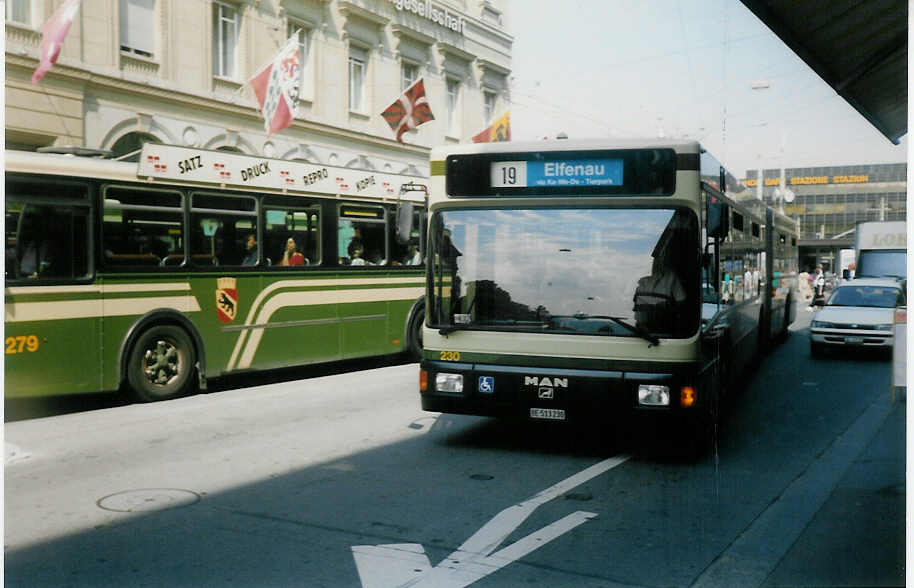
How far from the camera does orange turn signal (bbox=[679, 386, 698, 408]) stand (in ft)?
23.5

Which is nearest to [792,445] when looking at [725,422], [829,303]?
[725,422]

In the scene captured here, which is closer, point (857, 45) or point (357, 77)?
point (857, 45)

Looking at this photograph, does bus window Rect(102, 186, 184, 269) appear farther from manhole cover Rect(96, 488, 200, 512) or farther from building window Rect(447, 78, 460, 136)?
building window Rect(447, 78, 460, 136)

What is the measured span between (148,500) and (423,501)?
72.7 inches

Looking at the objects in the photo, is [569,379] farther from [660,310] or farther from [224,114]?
[224,114]

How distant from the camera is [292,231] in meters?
13.1

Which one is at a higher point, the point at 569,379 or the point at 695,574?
the point at 569,379

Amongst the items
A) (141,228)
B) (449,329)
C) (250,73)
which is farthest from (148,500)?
(250,73)

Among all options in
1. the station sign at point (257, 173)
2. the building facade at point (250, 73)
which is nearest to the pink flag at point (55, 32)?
the building facade at point (250, 73)

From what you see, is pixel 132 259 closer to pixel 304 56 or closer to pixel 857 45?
pixel 857 45

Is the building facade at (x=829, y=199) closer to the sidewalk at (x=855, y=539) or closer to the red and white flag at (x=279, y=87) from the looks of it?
the sidewalk at (x=855, y=539)

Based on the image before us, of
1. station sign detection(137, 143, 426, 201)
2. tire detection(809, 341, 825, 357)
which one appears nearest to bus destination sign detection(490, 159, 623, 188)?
station sign detection(137, 143, 426, 201)

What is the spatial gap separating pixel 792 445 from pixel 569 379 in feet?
8.94

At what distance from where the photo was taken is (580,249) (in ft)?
24.1
